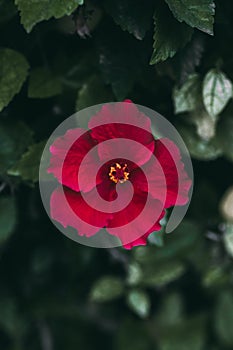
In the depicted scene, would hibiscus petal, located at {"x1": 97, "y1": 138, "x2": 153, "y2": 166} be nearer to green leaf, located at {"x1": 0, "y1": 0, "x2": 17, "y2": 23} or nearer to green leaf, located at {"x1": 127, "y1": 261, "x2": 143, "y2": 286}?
green leaf, located at {"x1": 0, "y1": 0, "x2": 17, "y2": 23}

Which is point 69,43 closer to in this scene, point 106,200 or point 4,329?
point 106,200

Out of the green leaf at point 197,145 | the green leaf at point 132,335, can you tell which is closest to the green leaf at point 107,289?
the green leaf at point 132,335

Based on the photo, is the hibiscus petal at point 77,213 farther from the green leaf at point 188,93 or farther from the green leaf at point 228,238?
the green leaf at point 228,238

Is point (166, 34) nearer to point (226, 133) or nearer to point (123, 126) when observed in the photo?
point (123, 126)

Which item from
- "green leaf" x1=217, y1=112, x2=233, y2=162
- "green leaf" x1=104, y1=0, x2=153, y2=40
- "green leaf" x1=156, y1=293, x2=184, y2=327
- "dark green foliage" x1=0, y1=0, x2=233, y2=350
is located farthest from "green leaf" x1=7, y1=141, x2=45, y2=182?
"green leaf" x1=156, y1=293, x2=184, y2=327

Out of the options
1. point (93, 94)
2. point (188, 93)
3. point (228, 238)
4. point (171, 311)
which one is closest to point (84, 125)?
point (93, 94)

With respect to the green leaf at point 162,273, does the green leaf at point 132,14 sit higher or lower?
higher
